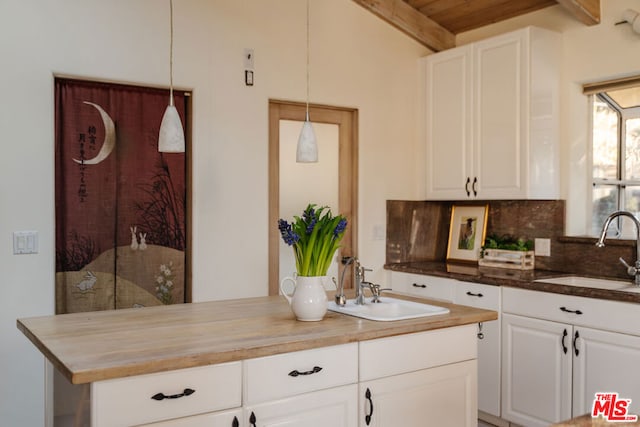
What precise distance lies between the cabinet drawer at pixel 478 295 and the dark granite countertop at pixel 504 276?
1.4 inches

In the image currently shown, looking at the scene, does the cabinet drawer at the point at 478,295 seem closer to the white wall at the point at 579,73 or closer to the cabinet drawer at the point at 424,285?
the cabinet drawer at the point at 424,285

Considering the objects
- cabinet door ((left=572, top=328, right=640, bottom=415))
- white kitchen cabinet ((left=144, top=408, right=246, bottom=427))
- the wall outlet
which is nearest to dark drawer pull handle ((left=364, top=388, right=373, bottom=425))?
white kitchen cabinet ((left=144, top=408, right=246, bottom=427))

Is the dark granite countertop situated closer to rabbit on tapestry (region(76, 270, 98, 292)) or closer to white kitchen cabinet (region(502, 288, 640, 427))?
white kitchen cabinet (region(502, 288, 640, 427))

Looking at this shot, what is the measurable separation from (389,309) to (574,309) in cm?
113

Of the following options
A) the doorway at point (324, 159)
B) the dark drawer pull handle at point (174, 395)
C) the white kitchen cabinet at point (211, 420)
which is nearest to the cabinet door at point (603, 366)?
the doorway at point (324, 159)

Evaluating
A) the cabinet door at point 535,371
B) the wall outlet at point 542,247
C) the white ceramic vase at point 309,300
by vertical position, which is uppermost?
the wall outlet at point 542,247

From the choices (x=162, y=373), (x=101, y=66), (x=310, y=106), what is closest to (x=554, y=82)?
(x=310, y=106)

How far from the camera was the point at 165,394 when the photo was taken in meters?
1.74

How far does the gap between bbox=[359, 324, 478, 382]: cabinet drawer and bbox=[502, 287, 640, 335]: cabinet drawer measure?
0.95 m

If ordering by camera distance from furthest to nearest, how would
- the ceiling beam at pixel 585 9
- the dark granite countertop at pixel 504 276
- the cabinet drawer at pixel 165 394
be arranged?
the ceiling beam at pixel 585 9, the dark granite countertop at pixel 504 276, the cabinet drawer at pixel 165 394

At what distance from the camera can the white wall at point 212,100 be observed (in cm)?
303

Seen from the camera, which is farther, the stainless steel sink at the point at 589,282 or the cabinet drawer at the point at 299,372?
the stainless steel sink at the point at 589,282

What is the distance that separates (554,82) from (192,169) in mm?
2355

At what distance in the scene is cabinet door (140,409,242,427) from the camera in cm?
176
